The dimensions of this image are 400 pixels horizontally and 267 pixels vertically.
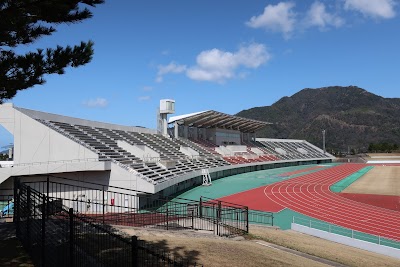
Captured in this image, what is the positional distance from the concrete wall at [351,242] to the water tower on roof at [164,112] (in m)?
38.1

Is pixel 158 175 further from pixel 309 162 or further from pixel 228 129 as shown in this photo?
pixel 309 162

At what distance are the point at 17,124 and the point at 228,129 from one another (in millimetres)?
49643

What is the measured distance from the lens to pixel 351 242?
17609 mm

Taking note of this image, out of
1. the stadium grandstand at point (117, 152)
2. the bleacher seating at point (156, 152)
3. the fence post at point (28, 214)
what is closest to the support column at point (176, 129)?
the stadium grandstand at point (117, 152)

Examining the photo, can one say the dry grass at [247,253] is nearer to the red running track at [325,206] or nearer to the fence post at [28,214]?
→ the fence post at [28,214]

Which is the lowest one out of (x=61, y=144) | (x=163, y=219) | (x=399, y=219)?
(x=399, y=219)

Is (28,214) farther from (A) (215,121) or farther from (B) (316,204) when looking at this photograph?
(A) (215,121)

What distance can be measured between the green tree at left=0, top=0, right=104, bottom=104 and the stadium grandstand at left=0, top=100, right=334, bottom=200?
60.5 feet

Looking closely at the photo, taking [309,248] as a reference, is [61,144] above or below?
above

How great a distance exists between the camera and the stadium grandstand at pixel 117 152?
2800 cm

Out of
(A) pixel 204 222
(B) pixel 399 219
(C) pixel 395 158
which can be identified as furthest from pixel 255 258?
(C) pixel 395 158

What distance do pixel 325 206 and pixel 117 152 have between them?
63.1 ft

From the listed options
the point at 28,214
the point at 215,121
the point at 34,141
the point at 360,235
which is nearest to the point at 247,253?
the point at 28,214

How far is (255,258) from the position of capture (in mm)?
10266
